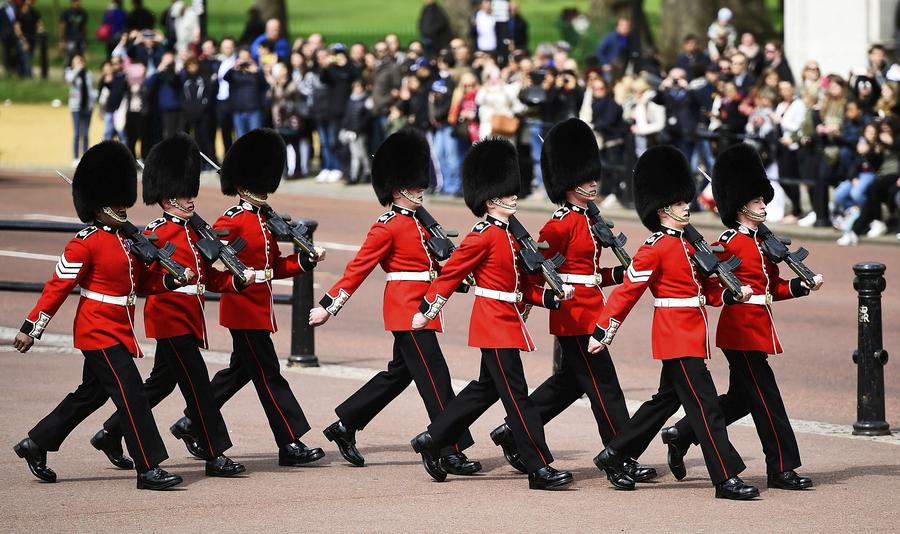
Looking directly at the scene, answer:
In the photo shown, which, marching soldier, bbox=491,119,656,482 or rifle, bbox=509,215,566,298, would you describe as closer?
rifle, bbox=509,215,566,298

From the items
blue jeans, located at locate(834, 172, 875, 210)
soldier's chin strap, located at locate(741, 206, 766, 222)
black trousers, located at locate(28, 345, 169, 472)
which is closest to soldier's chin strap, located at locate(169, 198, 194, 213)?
black trousers, located at locate(28, 345, 169, 472)

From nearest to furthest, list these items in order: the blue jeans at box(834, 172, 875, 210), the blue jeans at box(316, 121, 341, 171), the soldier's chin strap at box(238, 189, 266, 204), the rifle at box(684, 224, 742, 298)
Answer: the rifle at box(684, 224, 742, 298) < the soldier's chin strap at box(238, 189, 266, 204) < the blue jeans at box(834, 172, 875, 210) < the blue jeans at box(316, 121, 341, 171)

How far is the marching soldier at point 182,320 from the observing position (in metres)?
8.39

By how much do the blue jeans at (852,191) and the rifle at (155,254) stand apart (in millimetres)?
10803

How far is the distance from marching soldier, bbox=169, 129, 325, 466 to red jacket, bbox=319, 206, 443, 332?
256 millimetres

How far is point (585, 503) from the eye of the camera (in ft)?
25.6

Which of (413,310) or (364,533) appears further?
(413,310)

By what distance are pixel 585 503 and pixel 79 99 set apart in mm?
19029

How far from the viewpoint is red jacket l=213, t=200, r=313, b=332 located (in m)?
8.68

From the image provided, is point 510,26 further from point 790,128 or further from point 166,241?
point 166,241

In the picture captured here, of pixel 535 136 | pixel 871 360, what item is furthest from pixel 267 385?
pixel 535 136

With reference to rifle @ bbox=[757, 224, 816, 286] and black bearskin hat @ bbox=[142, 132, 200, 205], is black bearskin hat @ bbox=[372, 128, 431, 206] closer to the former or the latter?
black bearskin hat @ bbox=[142, 132, 200, 205]

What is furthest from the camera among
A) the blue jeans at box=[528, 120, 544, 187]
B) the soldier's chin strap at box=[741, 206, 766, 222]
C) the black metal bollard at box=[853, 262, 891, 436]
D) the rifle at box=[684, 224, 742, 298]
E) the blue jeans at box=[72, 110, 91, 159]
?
the blue jeans at box=[72, 110, 91, 159]

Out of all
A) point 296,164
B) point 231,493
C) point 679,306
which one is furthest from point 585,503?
point 296,164
